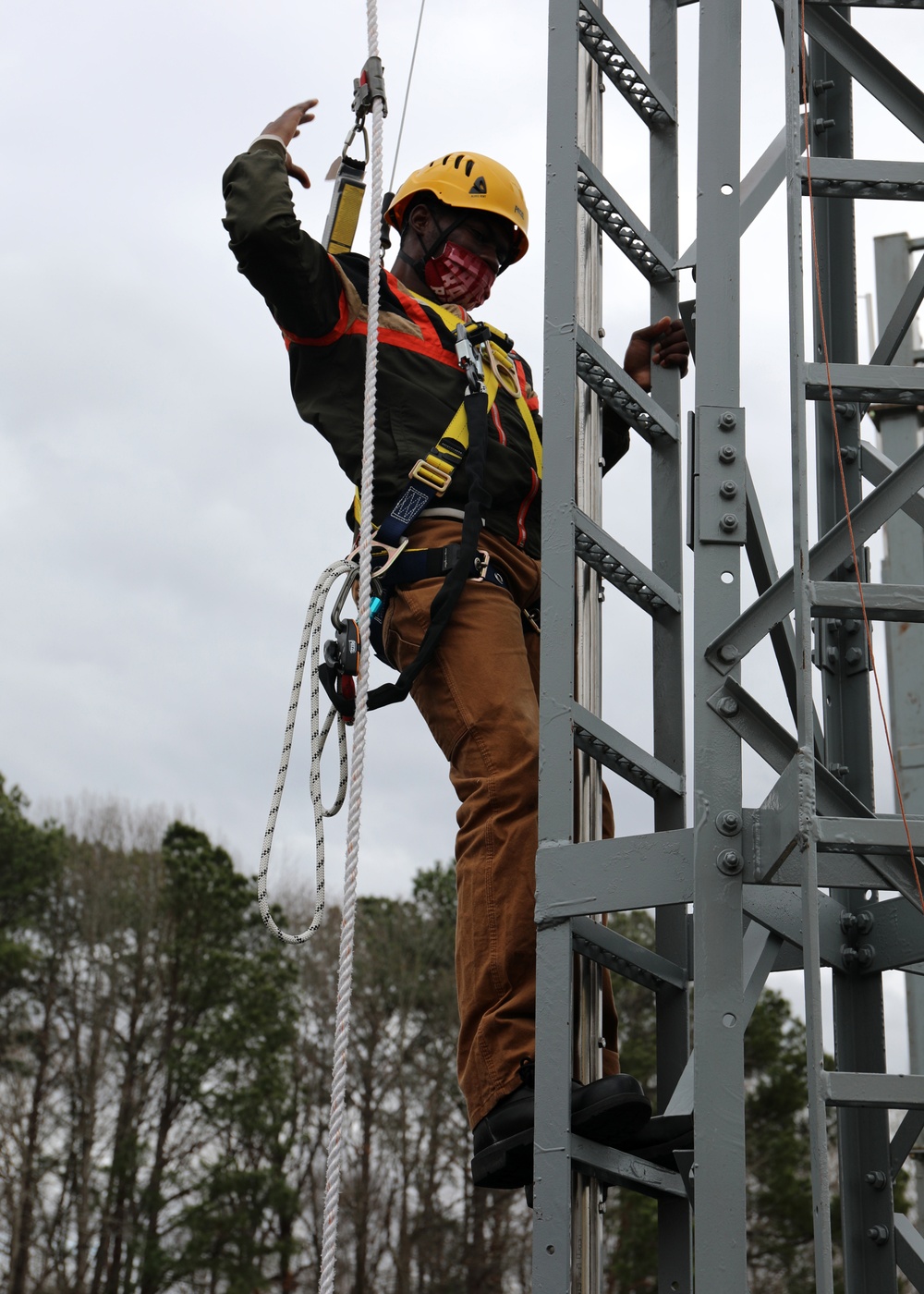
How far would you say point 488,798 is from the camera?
3.41 meters

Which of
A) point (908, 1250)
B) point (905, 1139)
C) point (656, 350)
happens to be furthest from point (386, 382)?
point (908, 1250)

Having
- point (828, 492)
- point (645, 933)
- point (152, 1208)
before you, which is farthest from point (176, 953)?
point (828, 492)

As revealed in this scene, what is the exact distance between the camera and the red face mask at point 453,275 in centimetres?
429

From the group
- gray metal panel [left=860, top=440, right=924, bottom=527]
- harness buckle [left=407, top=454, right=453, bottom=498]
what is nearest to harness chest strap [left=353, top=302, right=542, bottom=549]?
harness buckle [left=407, top=454, right=453, bottom=498]

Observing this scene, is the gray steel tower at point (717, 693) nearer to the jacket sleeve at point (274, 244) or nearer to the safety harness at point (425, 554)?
the safety harness at point (425, 554)

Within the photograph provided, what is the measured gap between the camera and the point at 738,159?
3275 millimetres

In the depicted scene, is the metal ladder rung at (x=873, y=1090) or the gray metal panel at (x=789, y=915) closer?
the metal ladder rung at (x=873, y=1090)

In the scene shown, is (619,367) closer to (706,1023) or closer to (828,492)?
(828,492)

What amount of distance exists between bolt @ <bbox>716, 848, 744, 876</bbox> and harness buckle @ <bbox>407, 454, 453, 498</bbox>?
124 cm

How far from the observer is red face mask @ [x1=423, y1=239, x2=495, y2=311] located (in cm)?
429

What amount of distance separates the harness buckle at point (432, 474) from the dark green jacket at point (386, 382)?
7 cm

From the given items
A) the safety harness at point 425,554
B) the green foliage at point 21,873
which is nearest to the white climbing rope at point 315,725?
the safety harness at point 425,554

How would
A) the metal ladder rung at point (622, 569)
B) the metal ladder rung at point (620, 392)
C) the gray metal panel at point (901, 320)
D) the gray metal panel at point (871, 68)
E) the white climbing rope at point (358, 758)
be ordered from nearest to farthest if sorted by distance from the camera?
the white climbing rope at point (358, 758)
the gray metal panel at point (871, 68)
the metal ladder rung at point (622, 569)
the metal ladder rung at point (620, 392)
the gray metal panel at point (901, 320)

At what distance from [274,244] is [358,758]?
46.8 inches
